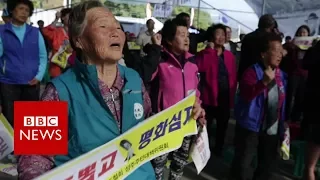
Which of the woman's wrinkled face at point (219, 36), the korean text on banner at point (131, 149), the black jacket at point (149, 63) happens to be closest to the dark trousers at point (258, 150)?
the black jacket at point (149, 63)

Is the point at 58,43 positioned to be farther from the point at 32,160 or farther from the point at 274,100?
the point at 32,160

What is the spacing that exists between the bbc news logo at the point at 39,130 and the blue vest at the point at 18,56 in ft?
12.2

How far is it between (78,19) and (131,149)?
1.95ft

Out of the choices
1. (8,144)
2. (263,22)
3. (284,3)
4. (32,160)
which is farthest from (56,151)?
(284,3)

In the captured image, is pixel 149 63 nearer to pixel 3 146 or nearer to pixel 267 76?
pixel 267 76

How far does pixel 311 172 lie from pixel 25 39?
3204 mm

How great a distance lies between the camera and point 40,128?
1.76 metres

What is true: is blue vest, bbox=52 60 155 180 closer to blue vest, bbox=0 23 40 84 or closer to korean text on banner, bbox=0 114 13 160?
korean text on banner, bbox=0 114 13 160

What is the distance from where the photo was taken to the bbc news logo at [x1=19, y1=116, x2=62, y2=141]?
1.75m

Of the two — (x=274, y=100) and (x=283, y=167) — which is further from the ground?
(x=274, y=100)

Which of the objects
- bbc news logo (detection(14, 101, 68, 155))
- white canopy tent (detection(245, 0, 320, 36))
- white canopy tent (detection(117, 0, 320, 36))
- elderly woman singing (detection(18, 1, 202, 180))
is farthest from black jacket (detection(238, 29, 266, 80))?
white canopy tent (detection(245, 0, 320, 36))

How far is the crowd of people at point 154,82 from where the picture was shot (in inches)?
76.7

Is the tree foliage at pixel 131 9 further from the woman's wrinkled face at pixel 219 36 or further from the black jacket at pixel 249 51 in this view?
the black jacket at pixel 249 51

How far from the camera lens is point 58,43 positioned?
8406 mm
